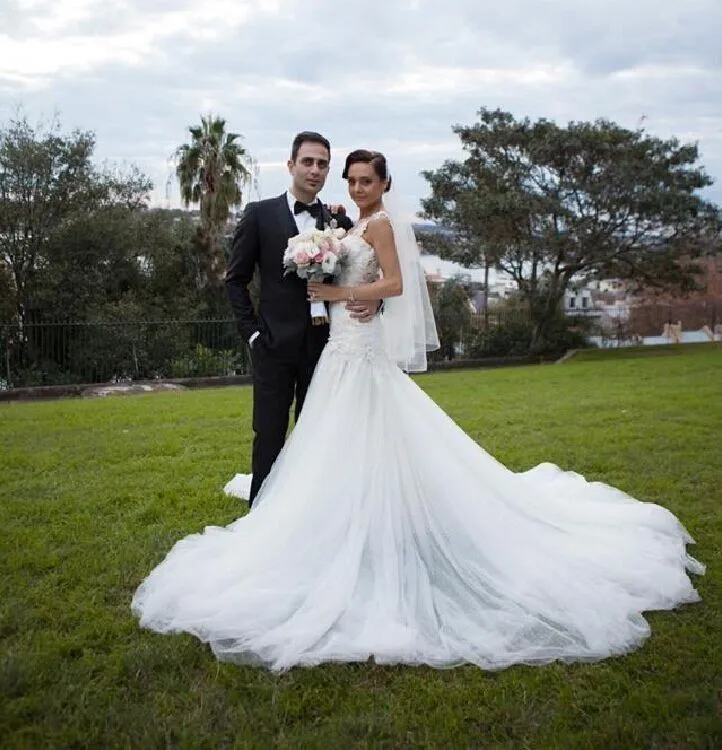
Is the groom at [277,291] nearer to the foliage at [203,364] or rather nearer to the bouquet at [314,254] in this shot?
the bouquet at [314,254]

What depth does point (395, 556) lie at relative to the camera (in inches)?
143

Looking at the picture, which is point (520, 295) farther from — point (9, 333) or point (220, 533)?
point (220, 533)

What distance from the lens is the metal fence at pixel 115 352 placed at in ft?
49.4

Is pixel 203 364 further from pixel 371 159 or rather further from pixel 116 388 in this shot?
pixel 371 159

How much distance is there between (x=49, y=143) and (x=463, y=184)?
11.0 meters

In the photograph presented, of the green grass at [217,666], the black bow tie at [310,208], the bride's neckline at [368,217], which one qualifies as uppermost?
the black bow tie at [310,208]

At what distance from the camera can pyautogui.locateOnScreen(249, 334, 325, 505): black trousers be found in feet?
14.7

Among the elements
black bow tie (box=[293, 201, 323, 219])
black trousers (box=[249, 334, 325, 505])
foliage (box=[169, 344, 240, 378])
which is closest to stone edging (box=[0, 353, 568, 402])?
foliage (box=[169, 344, 240, 378])

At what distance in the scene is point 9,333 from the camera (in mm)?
→ 15047

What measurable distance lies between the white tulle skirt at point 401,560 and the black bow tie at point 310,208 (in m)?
0.89

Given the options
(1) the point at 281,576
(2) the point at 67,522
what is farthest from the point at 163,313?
(1) the point at 281,576

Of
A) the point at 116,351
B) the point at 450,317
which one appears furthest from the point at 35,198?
the point at 450,317

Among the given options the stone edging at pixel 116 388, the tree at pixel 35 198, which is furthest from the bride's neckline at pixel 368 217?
the tree at pixel 35 198

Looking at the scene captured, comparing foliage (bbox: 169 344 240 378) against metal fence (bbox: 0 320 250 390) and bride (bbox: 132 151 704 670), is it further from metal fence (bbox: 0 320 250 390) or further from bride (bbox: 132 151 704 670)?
bride (bbox: 132 151 704 670)
